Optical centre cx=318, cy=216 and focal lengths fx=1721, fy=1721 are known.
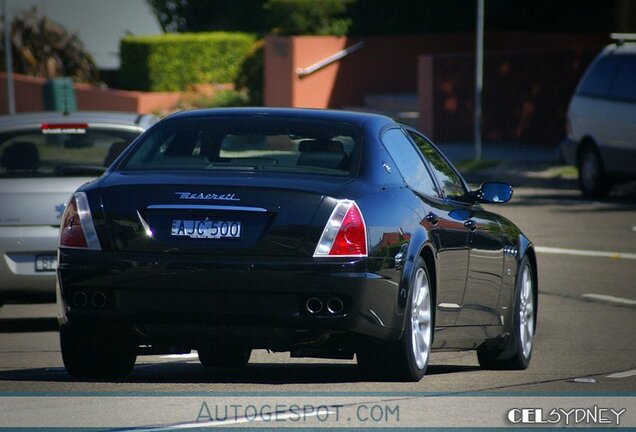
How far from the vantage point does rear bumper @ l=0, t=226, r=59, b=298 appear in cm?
1182

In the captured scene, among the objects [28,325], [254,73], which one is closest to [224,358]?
[28,325]

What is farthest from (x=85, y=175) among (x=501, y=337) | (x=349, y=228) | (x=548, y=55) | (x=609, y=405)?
(x=548, y=55)

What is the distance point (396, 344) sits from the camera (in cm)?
817

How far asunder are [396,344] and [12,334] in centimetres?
437

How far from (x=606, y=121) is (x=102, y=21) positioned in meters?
24.2

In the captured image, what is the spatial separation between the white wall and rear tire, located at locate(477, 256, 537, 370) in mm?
34989

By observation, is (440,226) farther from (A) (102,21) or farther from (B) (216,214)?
(A) (102,21)

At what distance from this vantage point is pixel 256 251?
7938 millimetres

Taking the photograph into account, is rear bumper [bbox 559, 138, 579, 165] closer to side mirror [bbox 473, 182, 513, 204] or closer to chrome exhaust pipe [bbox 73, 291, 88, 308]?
side mirror [bbox 473, 182, 513, 204]

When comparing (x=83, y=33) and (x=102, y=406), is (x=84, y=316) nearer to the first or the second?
(x=102, y=406)

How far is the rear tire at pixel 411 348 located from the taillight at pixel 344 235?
0.41 m

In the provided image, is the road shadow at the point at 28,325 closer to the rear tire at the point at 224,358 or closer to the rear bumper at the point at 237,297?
the rear tire at the point at 224,358

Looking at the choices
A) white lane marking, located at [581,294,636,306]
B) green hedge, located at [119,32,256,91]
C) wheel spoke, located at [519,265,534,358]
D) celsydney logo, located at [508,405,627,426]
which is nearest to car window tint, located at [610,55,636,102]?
white lane marking, located at [581,294,636,306]

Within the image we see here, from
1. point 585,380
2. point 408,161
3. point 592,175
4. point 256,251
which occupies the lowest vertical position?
point 592,175
